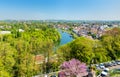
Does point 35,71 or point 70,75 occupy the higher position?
point 70,75

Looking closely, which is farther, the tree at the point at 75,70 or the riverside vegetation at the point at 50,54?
the riverside vegetation at the point at 50,54

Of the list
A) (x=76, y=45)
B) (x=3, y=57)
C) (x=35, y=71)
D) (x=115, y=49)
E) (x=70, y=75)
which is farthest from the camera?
(x=115, y=49)

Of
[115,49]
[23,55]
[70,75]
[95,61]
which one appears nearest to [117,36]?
[115,49]

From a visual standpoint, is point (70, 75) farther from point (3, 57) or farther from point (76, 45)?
point (76, 45)

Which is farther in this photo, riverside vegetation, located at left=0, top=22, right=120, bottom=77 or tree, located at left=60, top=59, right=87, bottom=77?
riverside vegetation, located at left=0, top=22, right=120, bottom=77

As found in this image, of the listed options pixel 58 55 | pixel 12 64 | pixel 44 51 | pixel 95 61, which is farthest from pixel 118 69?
pixel 12 64

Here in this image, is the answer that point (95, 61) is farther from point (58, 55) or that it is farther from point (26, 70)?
point (26, 70)

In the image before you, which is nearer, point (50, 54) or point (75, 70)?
point (75, 70)

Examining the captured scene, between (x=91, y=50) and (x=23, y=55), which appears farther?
(x=91, y=50)

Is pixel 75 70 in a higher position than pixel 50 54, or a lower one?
higher

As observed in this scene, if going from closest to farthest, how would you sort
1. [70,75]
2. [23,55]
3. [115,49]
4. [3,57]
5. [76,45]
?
[70,75] → [3,57] → [23,55] → [76,45] → [115,49]
